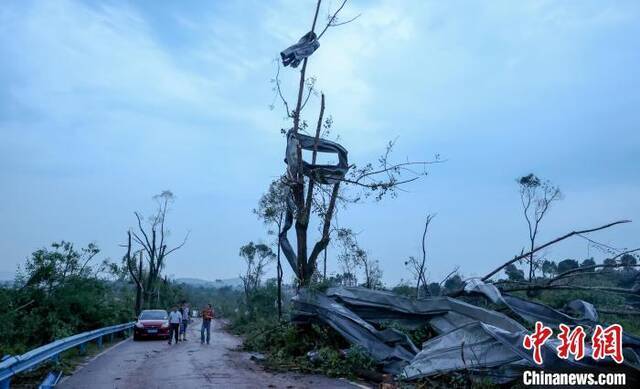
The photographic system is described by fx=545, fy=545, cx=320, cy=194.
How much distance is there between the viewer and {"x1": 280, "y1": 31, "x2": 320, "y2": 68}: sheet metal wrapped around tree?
57.6 feet

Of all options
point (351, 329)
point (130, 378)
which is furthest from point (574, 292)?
point (130, 378)

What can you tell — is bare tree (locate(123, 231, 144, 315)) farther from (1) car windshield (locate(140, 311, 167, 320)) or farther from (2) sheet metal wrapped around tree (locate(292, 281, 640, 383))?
(2) sheet metal wrapped around tree (locate(292, 281, 640, 383))

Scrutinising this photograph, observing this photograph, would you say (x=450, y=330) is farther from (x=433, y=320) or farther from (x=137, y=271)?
(x=137, y=271)

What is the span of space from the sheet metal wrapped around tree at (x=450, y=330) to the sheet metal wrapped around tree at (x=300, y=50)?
7517 mm

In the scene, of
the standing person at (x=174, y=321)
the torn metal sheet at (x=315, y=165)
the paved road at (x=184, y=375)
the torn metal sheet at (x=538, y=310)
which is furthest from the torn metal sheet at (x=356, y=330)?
the standing person at (x=174, y=321)

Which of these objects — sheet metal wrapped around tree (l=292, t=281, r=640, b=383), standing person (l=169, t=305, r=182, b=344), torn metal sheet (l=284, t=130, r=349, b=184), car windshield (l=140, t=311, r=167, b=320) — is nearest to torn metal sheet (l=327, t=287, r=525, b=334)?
sheet metal wrapped around tree (l=292, t=281, r=640, b=383)

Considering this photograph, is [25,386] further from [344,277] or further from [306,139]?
[344,277]

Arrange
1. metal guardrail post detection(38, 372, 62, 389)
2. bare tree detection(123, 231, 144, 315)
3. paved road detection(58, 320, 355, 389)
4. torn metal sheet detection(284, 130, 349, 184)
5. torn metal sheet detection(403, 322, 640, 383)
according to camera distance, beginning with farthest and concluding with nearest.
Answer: bare tree detection(123, 231, 144, 315), torn metal sheet detection(284, 130, 349, 184), paved road detection(58, 320, 355, 389), metal guardrail post detection(38, 372, 62, 389), torn metal sheet detection(403, 322, 640, 383)

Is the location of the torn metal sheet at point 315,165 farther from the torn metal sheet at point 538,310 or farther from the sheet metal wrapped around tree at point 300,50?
the torn metal sheet at point 538,310

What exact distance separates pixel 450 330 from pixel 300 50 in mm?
10216

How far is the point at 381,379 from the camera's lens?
11312mm

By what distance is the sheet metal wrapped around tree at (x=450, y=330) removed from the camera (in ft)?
30.9

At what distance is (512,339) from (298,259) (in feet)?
29.8

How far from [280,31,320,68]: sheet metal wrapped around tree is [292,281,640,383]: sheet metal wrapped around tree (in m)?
7.52
